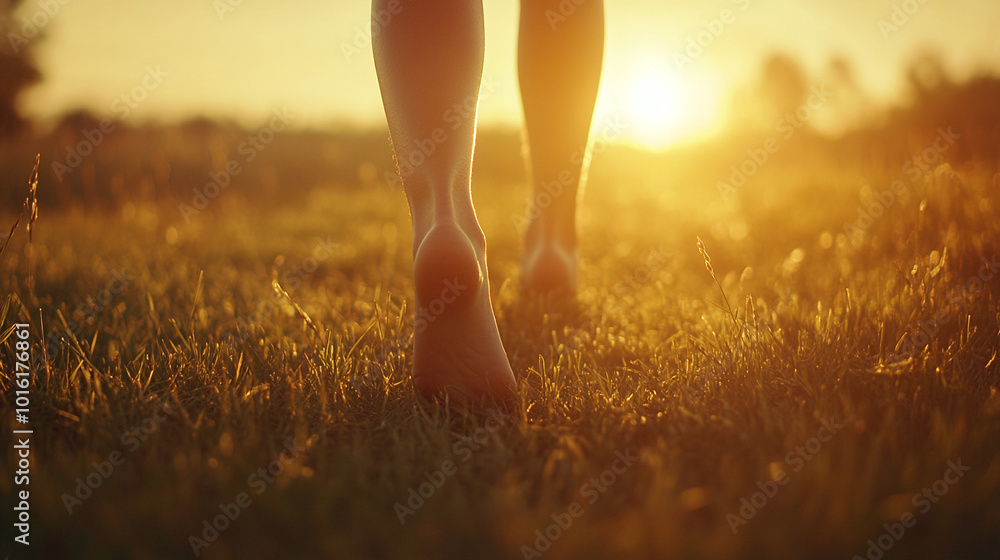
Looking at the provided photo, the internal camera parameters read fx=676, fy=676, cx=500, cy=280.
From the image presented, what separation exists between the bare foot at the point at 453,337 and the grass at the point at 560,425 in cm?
6

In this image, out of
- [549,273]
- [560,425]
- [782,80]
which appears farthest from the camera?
[782,80]

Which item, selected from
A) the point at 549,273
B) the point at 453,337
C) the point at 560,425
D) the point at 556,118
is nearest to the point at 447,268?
the point at 453,337

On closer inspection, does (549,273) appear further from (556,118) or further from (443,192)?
(443,192)

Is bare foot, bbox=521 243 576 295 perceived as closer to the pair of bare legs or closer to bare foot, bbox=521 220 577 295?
bare foot, bbox=521 220 577 295

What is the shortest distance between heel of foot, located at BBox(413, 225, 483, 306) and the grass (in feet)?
0.71

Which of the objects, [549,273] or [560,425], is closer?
[560,425]

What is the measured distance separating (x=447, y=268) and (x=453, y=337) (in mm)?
143

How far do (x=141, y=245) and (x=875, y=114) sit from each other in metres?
8.48

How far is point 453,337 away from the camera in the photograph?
1327 mm

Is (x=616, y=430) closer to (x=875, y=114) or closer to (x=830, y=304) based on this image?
(x=830, y=304)

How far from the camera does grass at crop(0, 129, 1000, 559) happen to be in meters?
0.87

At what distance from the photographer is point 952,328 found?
154 cm

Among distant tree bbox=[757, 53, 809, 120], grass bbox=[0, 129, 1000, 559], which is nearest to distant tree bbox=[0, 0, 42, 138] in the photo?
grass bbox=[0, 129, 1000, 559]

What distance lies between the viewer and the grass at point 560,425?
0.87m
